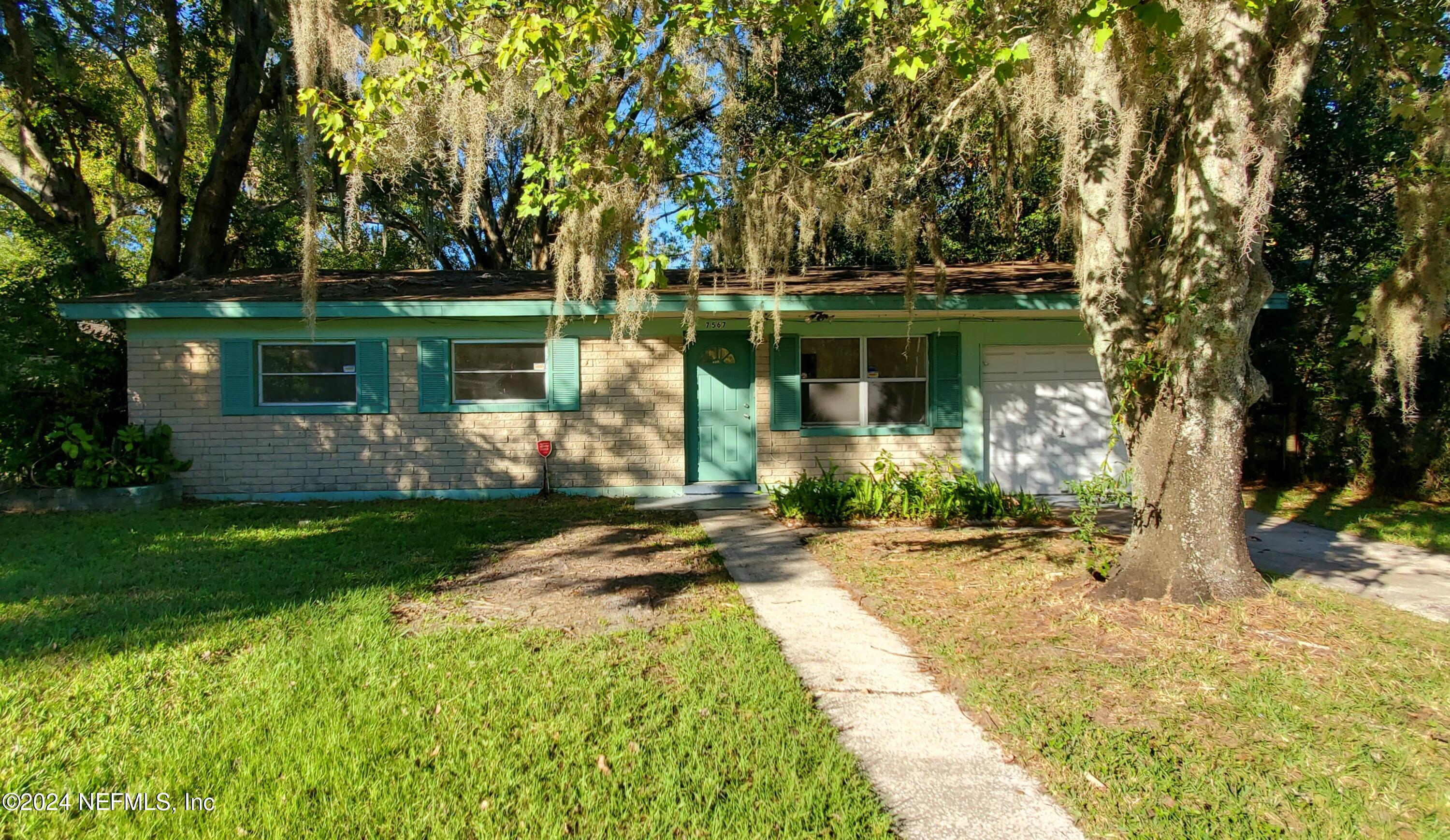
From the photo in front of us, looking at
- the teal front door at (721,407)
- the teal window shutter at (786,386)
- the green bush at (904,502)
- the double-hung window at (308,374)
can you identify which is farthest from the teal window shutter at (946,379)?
the double-hung window at (308,374)

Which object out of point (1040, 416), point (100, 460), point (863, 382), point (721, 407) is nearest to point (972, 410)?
point (1040, 416)

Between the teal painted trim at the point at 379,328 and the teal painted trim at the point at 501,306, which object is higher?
the teal painted trim at the point at 501,306

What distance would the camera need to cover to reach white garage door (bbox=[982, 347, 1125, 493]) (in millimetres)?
10453

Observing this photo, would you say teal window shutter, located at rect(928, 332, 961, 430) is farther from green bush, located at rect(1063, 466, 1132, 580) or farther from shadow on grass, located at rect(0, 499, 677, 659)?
green bush, located at rect(1063, 466, 1132, 580)

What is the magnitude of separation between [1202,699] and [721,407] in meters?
7.39

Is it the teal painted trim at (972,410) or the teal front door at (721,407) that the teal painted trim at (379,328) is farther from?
the teal painted trim at (972,410)

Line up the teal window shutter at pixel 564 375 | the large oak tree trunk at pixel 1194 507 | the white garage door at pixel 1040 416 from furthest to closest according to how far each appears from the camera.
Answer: the white garage door at pixel 1040 416
the teal window shutter at pixel 564 375
the large oak tree trunk at pixel 1194 507

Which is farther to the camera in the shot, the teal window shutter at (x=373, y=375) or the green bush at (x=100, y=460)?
the teal window shutter at (x=373, y=375)

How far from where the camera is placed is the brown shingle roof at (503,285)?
9633mm

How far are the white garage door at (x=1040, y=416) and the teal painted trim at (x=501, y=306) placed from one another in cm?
119

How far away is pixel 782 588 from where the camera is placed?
565 centimetres

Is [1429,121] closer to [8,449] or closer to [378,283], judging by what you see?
[378,283]

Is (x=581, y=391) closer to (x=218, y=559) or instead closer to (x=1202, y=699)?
(x=218, y=559)

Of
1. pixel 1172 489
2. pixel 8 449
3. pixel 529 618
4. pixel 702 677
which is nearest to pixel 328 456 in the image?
pixel 8 449
